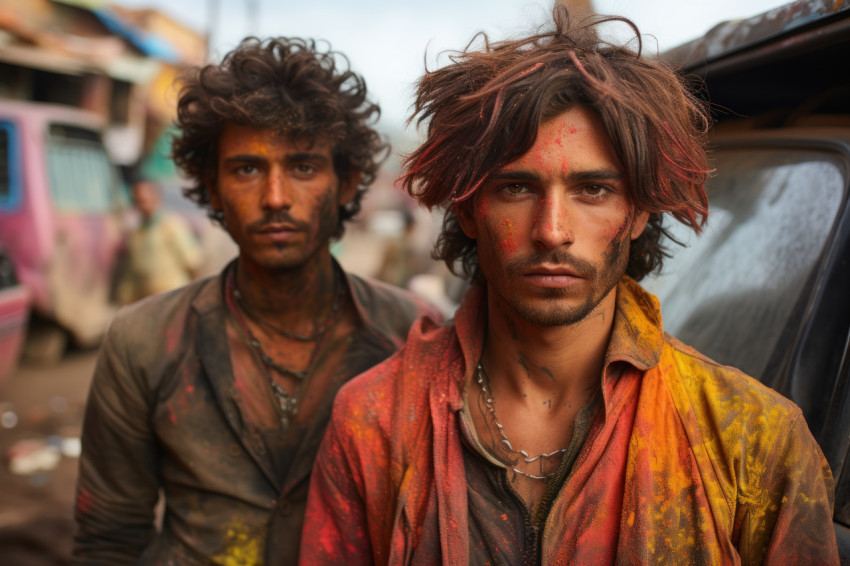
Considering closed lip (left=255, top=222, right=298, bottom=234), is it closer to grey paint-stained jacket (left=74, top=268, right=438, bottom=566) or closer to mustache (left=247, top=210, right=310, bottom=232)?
mustache (left=247, top=210, right=310, bottom=232)

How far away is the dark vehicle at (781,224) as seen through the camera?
1.62 m

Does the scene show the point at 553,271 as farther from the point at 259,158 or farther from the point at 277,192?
the point at 259,158

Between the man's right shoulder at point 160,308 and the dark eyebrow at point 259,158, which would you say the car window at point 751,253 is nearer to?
the dark eyebrow at point 259,158

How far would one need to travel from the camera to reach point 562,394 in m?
1.78

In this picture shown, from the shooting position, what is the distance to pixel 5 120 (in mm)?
6906

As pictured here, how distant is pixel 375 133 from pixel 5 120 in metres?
5.72

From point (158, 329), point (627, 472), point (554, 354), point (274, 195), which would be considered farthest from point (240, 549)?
point (627, 472)

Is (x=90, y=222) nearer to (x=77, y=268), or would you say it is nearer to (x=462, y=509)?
(x=77, y=268)

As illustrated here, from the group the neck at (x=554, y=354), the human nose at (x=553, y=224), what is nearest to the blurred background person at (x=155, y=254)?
the neck at (x=554, y=354)

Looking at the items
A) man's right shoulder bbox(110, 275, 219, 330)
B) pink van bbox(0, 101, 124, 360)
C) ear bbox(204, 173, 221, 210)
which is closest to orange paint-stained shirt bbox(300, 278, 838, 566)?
man's right shoulder bbox(110, 275, 219, 330)

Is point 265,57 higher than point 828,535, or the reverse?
point 265,57

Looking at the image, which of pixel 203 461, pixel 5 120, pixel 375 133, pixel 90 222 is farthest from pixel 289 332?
pixel 90 222

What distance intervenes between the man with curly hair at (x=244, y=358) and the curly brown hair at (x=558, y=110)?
0.89m

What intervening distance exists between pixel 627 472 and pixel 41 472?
5.19 meters
